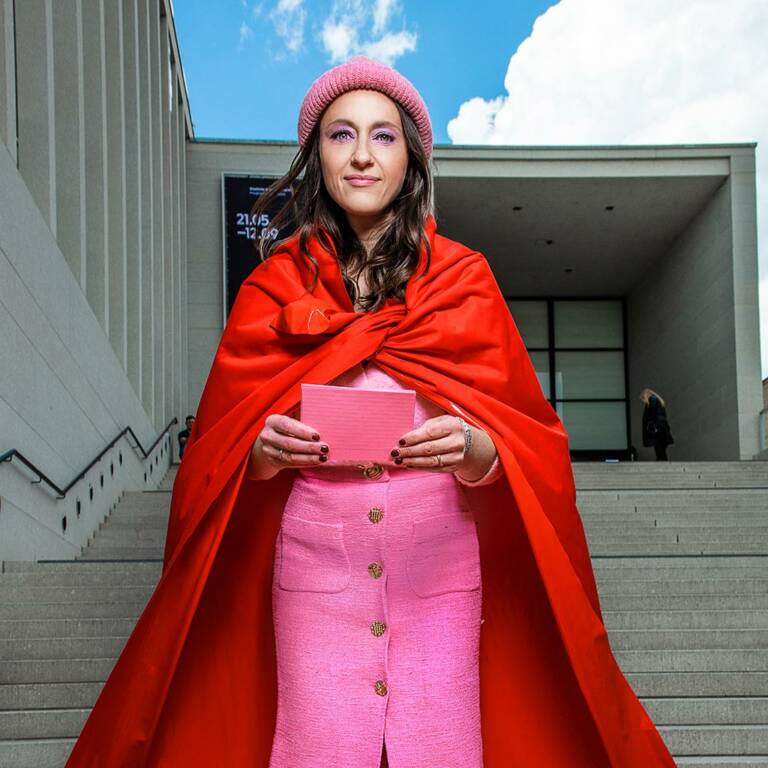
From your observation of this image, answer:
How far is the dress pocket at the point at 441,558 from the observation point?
1.69 m

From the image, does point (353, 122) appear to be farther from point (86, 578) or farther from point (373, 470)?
point (86, 578)

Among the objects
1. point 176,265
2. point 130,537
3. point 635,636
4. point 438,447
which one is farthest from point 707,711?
point 176,265

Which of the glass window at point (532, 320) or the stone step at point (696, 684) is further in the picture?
the glass window at point (532, 320)

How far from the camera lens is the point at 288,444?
1612mm

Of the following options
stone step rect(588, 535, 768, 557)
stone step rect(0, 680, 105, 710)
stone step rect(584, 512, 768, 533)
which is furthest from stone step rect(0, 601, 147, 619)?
stone step rect(584, 512, 768, 533)

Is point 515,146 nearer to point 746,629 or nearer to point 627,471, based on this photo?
point 627,471

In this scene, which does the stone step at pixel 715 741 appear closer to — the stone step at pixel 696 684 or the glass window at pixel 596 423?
the stone step at pixel 696 684

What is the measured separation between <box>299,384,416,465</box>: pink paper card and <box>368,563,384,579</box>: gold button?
0.65ft

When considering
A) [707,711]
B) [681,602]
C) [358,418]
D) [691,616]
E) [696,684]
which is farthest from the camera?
[681,602]

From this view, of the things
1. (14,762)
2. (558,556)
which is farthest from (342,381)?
(14,762)

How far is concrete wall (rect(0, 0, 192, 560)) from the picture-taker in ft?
20.9

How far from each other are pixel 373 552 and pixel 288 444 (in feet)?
0.82

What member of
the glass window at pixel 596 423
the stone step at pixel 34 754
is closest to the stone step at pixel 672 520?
the stone step at pixel 34 754

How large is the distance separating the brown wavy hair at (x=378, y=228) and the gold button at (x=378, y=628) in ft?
2.01
